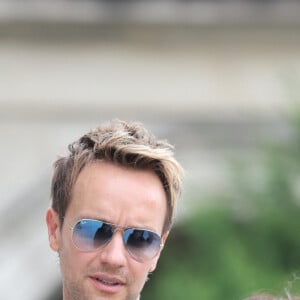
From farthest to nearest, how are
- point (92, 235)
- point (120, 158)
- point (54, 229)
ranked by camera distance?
point (54, 229) → point (120, 158) → point (92, 235)

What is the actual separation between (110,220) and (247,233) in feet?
19.9

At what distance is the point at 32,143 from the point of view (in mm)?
12016

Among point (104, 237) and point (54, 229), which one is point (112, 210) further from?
point (54, 229)

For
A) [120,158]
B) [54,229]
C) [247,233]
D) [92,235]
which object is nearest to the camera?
[92,235]

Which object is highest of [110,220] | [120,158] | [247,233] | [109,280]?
Answer: [247,233]

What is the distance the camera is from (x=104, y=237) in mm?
2844

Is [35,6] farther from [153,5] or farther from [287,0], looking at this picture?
[287,0]

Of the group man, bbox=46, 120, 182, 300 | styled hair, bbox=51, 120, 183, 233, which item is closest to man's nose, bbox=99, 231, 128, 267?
man, bbox=46, 120, 182, 300

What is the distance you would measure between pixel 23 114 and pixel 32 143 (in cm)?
29

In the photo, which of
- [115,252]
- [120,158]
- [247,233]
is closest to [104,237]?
[115,252]

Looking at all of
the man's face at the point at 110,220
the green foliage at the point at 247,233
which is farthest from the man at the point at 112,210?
the green foliage at the point at 247,233

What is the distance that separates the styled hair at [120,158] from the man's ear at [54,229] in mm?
23

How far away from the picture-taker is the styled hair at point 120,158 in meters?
2.93

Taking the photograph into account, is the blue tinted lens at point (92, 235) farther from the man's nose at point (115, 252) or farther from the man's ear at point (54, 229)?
the man's ear at point (54, 229)
